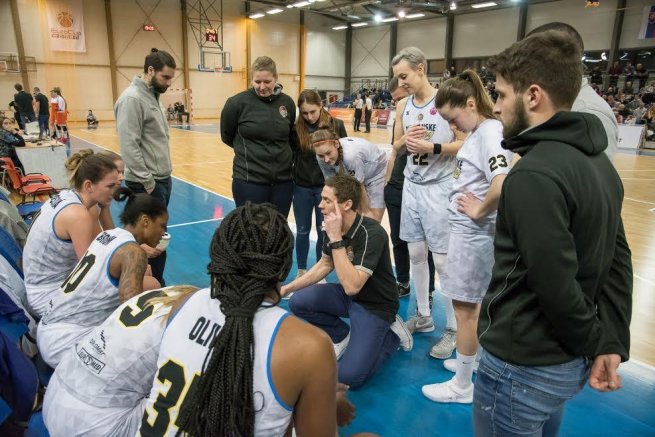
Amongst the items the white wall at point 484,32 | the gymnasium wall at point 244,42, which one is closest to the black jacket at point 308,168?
the gymnasium wall at point 244,42

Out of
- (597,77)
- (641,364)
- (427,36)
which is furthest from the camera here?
(427,36)

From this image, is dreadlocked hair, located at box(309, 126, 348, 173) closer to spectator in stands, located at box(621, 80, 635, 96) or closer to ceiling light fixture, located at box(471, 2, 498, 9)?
spectator in stands, located at box(621, 80, 635, 96)

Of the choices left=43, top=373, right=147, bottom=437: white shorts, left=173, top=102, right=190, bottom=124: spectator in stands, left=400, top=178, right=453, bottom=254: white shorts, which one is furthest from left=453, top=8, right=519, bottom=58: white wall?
left=43, top=373, right=147, bottom=437: white shorts

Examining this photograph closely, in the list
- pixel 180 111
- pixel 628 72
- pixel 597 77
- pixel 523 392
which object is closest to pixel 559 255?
pixel 523 392

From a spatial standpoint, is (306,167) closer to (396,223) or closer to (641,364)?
(396,223)

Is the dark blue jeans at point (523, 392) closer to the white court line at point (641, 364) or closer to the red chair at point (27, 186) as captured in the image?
the white court line at point (641, 364)

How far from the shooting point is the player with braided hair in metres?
1.22

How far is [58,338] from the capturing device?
2.11 meters

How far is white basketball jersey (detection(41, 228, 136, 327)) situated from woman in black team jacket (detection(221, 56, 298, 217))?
1.72 metres

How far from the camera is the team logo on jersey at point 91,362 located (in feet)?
5.16

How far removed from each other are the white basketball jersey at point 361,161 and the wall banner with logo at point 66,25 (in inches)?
841

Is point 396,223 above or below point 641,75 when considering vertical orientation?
below

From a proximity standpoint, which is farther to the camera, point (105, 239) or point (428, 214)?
point (428, 214)

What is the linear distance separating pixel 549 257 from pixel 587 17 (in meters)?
23.7
